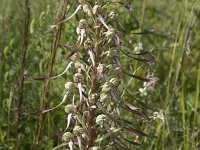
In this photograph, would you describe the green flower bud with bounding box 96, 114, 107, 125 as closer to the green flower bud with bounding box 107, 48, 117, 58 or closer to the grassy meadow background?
the green flower bud with bounding box 107, 48, 117, 58

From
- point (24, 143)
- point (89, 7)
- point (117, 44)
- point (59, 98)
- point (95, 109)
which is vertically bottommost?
point (24, 143)

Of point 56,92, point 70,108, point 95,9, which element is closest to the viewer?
point 95,9

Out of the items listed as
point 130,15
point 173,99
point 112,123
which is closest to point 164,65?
point 130,15

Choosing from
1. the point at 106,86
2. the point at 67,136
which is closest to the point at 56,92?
the point at 67,136

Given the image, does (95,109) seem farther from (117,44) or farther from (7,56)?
(7,56)

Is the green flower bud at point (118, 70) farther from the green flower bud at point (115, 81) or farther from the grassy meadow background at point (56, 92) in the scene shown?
the grassy meadow background at point (56, 92)

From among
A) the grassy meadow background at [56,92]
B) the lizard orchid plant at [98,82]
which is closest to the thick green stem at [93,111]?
the lizard orchid plant at [98,82]

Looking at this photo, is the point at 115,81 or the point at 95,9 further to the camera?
the point at 115,81

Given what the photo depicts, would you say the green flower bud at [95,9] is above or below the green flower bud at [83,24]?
above

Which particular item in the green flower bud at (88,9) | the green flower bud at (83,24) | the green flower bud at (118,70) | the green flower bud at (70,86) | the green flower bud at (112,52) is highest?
the green flower bud at (88,9)

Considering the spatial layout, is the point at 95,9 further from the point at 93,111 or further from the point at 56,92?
the point at 56,92

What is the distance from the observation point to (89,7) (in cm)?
208

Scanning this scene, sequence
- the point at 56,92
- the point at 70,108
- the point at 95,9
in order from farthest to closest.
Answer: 1. the point at 56,92
2. the point at 70,108
3. the point at 95,9

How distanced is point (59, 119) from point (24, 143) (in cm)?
32
